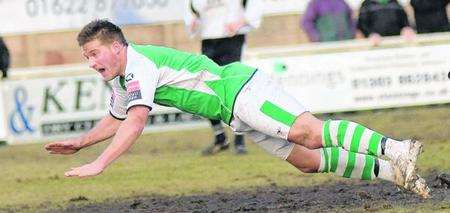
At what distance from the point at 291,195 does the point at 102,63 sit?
288cm

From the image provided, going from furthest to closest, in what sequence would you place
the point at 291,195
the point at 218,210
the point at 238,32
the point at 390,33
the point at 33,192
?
the point at 390,33, the point at 238,32, the point at 33,192, the point at 291,195, the point at 218,210

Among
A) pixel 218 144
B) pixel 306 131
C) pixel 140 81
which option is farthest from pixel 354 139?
pixel 218 144

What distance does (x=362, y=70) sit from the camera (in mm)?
17984

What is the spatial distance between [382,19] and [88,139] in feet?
31.4

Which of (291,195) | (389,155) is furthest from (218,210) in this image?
(389,155)

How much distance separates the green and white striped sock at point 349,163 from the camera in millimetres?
9688

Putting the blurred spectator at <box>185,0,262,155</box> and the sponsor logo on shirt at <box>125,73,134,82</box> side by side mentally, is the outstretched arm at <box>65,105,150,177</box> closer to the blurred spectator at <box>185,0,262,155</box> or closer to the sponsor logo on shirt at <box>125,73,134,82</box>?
the sponsor logo on shirt at <box>125,73,134,82</box>

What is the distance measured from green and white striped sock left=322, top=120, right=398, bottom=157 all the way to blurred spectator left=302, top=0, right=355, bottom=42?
31.0ft

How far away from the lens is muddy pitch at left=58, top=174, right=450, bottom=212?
32.9 feet

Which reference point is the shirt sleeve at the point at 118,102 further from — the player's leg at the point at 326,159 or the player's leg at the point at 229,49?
the player's leg at the point at 229,49

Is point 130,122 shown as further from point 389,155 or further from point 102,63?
point 389,155

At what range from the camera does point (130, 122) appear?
8.77 meters

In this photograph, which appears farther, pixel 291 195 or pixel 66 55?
pixel 66 55

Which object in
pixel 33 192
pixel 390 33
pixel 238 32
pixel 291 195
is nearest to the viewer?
pixel 291 195
